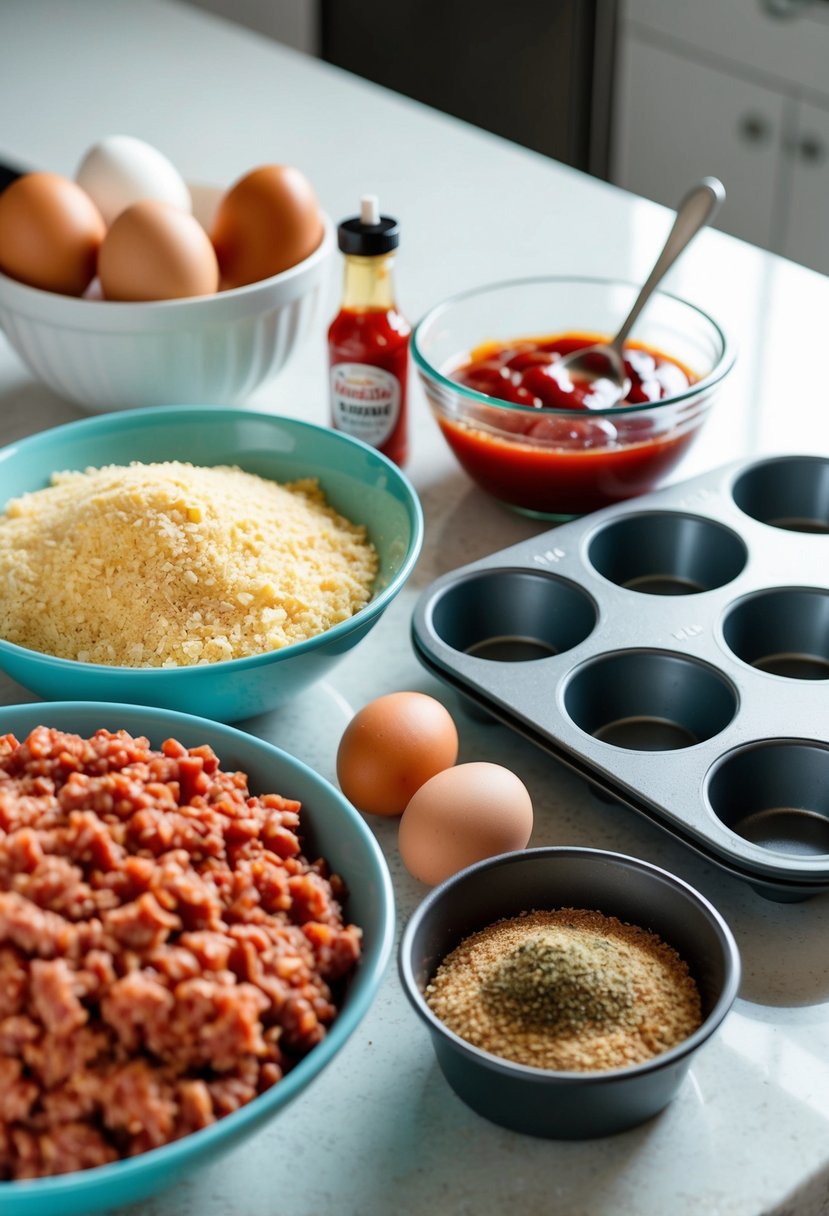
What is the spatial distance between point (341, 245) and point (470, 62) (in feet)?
7.47

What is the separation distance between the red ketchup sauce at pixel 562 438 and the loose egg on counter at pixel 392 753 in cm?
35

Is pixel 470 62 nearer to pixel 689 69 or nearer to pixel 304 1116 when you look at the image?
pixel 689 69

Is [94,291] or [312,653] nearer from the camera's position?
[312,653]

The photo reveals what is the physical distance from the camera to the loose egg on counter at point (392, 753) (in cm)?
98

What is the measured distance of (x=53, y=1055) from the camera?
2.20 ft

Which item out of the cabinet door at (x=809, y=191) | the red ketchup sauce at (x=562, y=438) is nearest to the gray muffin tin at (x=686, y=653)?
the red ketchup sauce at (x=562, y=438)

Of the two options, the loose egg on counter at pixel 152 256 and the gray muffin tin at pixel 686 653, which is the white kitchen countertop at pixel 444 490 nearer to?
the gray muffin tin at pixel 686 653

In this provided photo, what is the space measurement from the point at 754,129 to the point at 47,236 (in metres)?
2.10

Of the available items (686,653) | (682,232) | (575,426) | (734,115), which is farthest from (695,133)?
(686,653)

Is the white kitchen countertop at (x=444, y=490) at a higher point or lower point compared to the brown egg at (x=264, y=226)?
lower

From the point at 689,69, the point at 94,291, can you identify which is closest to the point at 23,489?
the point at 94,291

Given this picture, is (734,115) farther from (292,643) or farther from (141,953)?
(141,953)

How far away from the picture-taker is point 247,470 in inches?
50.6

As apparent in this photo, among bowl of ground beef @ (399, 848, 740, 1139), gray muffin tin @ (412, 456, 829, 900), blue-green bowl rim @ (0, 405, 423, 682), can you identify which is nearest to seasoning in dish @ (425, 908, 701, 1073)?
bowl of ground beef @ (399, 848, 740, 1139)
